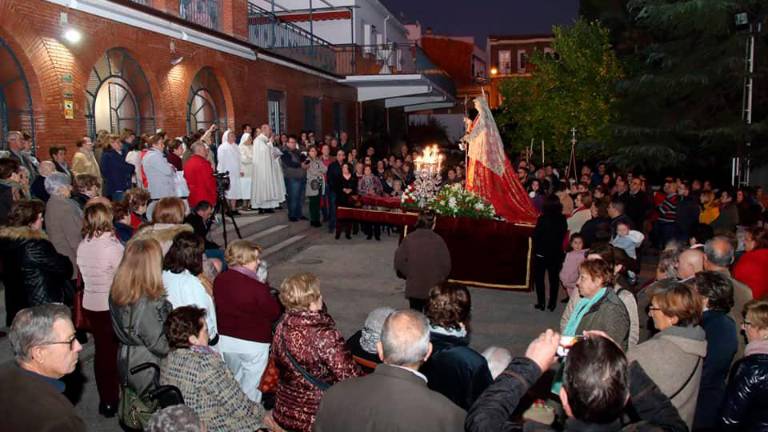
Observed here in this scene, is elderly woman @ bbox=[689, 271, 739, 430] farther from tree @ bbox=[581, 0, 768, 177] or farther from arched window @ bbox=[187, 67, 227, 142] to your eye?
arched window @ bbox=[187, 67, 227, 142]

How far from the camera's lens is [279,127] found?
21344mm

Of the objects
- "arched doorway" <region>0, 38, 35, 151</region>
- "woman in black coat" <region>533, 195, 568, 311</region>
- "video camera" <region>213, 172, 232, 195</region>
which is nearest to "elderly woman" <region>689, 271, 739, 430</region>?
"woman in black coat" <region>533, 195, 568, 311</region>

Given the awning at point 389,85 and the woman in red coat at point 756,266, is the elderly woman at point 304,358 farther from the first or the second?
the awning at point 389,85

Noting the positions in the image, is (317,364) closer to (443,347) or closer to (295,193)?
(443,347)

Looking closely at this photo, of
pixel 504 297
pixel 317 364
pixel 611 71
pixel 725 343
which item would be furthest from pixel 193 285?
pixel 611 71

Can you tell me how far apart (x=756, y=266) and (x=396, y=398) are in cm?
470

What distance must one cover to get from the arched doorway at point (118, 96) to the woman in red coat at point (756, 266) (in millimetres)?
11476

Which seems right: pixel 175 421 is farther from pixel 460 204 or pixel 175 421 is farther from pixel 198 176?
pixel 460 204

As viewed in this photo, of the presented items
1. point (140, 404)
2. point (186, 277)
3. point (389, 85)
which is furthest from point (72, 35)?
point (389, 85)

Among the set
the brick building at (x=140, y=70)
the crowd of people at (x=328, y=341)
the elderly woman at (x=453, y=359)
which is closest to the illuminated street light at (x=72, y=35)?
the brick building at (x=140, y=70)

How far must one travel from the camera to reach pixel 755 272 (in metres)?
5.98

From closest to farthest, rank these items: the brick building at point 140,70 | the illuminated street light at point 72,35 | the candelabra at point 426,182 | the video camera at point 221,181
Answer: the brick building at point 140,70 → the video camera at point 221,181 → the illuminated street light at point 72,35 → the candelabra at point 426,182

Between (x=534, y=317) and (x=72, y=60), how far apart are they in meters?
9.43

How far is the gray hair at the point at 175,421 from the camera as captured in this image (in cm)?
276
